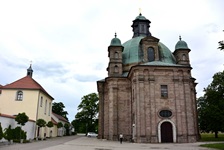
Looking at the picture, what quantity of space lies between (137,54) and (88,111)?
97.0ft

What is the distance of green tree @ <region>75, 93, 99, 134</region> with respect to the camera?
62.2 m

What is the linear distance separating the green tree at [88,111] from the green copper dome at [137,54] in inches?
1017

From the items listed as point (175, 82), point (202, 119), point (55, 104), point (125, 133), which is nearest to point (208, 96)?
point (202, 119)

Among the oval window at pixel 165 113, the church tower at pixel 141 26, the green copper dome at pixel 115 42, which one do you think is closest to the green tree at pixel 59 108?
the church tower at pixel 141 26

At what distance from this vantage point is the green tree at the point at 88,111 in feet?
204

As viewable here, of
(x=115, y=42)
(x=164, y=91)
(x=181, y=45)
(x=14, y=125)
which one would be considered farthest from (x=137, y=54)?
(x=14, y=125)

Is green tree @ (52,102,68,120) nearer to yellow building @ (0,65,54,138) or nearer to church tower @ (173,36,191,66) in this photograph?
yellow building @ (0,65,54,138)

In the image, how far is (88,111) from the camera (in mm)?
62156

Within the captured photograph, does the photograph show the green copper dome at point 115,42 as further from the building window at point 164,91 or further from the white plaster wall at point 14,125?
the white plaster wall at point 14,125

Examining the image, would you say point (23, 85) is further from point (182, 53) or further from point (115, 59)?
point (182, 53)

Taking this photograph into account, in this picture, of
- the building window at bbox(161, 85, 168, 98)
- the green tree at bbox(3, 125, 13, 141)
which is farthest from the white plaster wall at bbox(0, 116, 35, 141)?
the building window at bbox(161, 85, 168, 98)

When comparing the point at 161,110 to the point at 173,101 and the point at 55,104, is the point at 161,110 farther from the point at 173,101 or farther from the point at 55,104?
the point at 55,104

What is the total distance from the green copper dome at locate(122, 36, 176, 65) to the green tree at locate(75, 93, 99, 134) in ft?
84.7

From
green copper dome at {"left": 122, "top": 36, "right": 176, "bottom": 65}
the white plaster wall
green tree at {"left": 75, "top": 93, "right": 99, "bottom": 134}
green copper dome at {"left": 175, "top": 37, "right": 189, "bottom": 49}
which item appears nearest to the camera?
the white plaster wall
